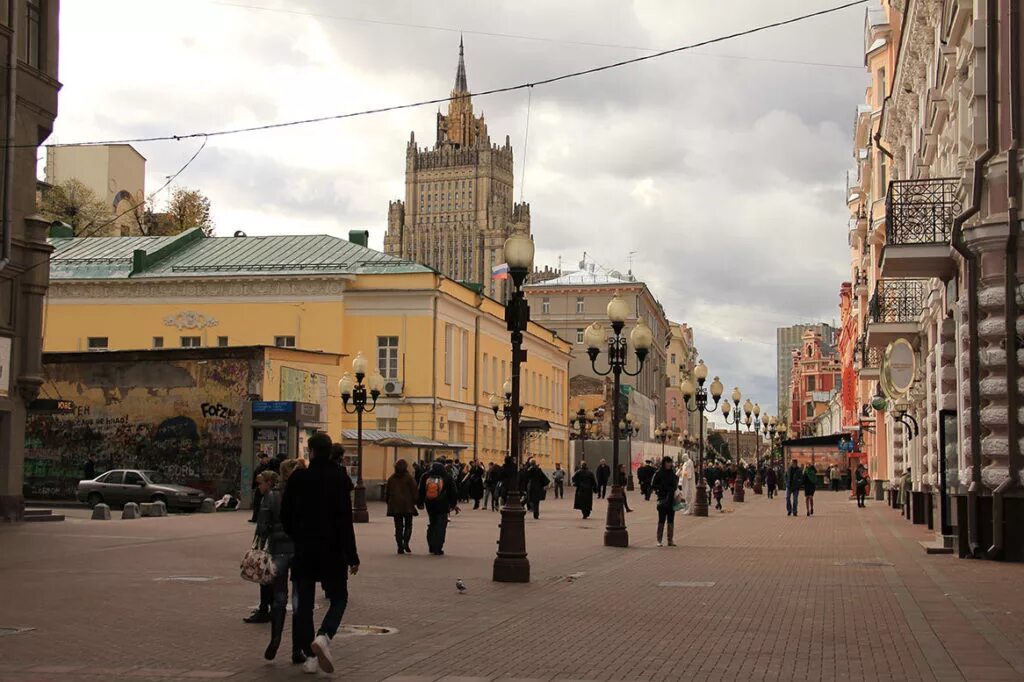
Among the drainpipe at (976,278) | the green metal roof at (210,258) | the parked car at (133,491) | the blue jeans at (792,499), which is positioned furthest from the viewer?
the green metal roof at (210,258)

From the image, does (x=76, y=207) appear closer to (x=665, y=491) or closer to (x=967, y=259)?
(x=665, y=491)

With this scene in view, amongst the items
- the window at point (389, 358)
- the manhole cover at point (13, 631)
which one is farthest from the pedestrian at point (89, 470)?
the manhole cover at point (13, 631)

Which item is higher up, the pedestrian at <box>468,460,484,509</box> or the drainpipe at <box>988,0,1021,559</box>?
the drainpipe at <box>988,0,1021,559</box>

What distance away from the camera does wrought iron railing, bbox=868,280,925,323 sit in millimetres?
32562

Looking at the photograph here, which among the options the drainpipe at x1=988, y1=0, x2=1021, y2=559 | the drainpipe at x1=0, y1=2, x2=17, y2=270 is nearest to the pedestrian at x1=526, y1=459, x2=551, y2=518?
the drainpipe at x1=0, y1=2, x2=17, y2=270

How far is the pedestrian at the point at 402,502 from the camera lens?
72.7ft

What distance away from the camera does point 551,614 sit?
14.0 metres

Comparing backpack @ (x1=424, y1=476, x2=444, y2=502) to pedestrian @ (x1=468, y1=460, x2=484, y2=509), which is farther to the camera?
pedestrian @ (x1=468, y1=460, x2=484, y2=509)

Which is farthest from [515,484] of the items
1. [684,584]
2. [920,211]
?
[920,211]

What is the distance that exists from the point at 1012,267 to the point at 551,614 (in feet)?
32.9

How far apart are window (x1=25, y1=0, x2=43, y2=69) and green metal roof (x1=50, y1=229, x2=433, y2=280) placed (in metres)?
28.7

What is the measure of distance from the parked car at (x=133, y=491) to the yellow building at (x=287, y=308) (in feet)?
59.4

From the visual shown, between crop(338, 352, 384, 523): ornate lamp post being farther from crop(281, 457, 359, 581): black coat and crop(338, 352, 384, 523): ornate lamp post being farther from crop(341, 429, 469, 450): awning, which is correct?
crop(281, 457, 359, 581): black coat

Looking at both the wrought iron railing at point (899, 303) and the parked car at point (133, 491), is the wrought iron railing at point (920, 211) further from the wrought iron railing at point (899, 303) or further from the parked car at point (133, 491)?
the parked car at point (133, 491)
